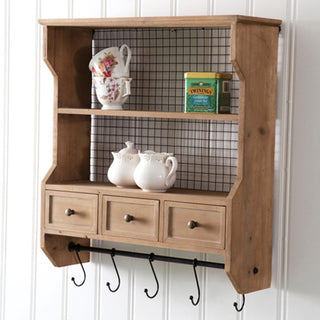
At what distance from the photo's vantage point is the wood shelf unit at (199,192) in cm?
173

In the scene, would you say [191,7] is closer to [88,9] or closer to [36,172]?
[88,9]

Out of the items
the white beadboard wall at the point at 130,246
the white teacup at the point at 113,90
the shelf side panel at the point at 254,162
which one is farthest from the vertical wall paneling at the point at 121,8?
the shelf side panel at the point at 254,162

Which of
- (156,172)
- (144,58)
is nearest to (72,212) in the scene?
(156,172)

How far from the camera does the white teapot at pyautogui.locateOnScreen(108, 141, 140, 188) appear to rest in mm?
1937

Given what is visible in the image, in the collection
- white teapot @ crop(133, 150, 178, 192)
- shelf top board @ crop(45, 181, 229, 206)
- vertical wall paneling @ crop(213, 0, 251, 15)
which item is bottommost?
shelf top board @ crop(45, 181, 229, 206)

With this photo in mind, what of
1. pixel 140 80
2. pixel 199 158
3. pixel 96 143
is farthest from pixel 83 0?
pixel 199 158

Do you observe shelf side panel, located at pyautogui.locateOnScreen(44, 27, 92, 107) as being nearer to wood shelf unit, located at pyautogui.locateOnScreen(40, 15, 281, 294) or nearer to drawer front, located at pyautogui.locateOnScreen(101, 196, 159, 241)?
wood shelf unit, located at pyautogui.locateOnScreen(40, 15, 281, 294)

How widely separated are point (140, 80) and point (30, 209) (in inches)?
24.7

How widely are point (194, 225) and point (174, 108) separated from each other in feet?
1.42

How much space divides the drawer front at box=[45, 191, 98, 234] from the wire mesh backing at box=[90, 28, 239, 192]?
19 cm

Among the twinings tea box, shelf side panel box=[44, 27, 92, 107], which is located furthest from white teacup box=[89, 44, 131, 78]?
the twinings tea box

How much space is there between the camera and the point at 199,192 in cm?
191

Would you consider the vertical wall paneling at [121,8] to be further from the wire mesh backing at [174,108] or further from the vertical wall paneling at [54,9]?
the vertical wall paneling at [54,9]

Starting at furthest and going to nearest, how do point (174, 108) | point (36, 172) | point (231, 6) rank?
point (36, 172)
point (174, 108)
point (231, 6)
